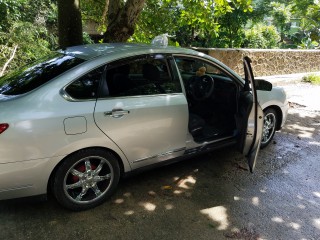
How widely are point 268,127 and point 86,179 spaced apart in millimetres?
3081

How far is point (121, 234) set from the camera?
286 centimetres

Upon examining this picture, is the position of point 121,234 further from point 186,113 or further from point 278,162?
point 278,162

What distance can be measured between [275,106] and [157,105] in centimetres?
233

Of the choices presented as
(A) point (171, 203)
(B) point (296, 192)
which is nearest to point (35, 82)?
(A) point (171, 203)

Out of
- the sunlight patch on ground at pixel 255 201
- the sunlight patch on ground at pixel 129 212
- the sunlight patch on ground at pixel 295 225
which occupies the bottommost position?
the sunlight patch on ground at pixel 129 212

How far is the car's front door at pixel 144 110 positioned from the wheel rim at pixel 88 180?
277 mm

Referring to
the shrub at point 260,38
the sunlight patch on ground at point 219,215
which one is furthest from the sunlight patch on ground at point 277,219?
Result: the shrub at point 260,38

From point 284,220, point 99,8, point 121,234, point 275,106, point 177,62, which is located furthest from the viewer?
point 99,8

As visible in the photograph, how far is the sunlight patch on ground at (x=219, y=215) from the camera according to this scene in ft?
10.0

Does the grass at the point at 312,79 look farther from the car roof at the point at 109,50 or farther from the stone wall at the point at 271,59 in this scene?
the car roof at the point at 109,50

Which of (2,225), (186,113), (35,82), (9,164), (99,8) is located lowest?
(2,225)

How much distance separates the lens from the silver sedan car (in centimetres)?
265

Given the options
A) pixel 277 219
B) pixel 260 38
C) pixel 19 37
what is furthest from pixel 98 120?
pixel 260 38

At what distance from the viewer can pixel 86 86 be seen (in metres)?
2.96
